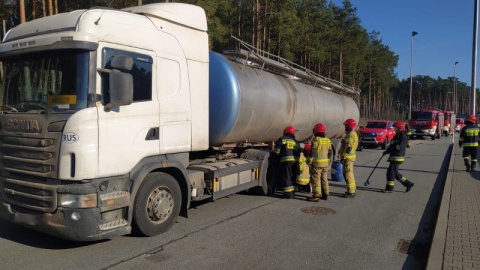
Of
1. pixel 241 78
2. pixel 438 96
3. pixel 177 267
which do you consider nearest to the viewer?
pixel 177 267

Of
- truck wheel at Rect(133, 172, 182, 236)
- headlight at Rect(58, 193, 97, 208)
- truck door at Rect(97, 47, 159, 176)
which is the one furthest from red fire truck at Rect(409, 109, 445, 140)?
headlight at Rect(58, 193, 97, 208)

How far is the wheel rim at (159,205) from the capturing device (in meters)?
5.75

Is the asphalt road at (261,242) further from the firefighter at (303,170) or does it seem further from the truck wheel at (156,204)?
the firefighter at (303,170)

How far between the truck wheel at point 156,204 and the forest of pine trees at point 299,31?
893 centimetres

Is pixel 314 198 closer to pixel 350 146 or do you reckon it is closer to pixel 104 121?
pixel 350 146

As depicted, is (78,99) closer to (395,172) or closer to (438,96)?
(395,172)

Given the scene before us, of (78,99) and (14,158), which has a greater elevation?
(78,99)

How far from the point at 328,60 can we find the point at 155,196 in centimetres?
4612

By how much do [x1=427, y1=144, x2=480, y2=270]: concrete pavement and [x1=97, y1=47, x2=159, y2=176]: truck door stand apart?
3.81 m

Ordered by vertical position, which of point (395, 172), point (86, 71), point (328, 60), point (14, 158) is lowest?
point (395, 172)

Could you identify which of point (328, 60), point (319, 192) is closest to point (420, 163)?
point (319, 192)

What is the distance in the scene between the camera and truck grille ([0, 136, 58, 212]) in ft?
16.0

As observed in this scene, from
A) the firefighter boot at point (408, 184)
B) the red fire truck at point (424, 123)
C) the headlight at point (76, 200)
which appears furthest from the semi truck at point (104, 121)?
the red fire truck at point (424, 123)

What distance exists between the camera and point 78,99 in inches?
192
